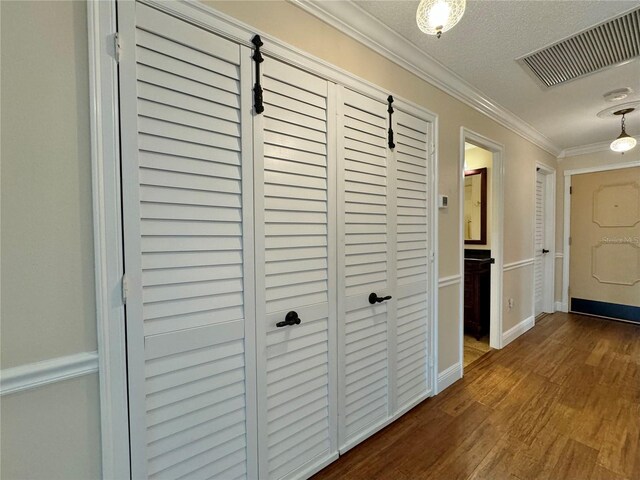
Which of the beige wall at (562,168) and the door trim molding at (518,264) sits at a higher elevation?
the beige wall at (562,168)

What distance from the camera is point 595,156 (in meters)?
4.13

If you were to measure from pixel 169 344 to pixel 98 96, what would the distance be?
86 centimetres

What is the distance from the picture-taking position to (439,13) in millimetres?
1197

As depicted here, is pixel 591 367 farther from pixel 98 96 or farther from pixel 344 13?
pixel 98 96

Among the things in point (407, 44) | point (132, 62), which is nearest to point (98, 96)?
point (132, 62)

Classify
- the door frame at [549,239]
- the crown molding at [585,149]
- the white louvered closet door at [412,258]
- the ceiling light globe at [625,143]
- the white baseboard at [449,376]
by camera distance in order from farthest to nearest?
the door frame at [549,239] → the crown molding at [585,149] → the ceiling light globe at [625,143] → the white baseboard at [449,376] → the white louvered closet door at [412,258]

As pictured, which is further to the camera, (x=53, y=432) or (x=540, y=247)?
(x=540, y=247)

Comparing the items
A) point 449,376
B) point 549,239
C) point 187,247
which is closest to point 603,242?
point 549,239

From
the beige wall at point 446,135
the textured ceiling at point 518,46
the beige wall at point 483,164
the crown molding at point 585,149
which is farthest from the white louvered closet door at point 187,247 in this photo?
the crown molding at point 585,149

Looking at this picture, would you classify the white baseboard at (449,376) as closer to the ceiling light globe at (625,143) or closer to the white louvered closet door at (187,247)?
the white louvered closet door at (187,247)

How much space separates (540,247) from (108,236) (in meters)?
5.08

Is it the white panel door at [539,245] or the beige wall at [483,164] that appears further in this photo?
the white panel door at [539,245]

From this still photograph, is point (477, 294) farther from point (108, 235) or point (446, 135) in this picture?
point (108, 235)

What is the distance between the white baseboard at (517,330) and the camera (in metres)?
3.22
